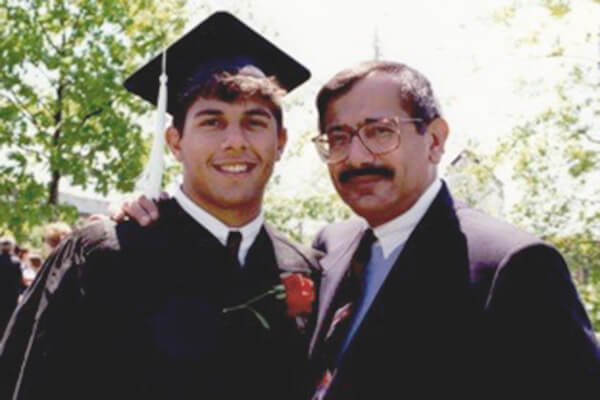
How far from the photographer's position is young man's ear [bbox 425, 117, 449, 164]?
260cm

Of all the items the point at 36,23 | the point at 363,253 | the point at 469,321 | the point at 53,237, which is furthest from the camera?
the point at 36,23

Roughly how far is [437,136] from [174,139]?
104cm

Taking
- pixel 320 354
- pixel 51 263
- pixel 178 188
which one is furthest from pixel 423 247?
pixel 51 263

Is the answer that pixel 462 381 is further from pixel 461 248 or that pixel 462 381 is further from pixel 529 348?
pixel 461 248

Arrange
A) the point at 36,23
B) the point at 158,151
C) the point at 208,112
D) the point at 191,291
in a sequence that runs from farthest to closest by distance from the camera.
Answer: the point at 36,23 → the point at 158,151 → the point at 208,112 → the point at 191,291

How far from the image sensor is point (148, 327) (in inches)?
92.5

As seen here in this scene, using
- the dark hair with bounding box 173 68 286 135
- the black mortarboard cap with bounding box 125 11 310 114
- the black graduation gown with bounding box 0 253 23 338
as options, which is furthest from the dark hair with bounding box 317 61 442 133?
the black graduation gown with bounding box 0 253 23 338

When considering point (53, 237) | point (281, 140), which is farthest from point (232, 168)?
point (53, 237)

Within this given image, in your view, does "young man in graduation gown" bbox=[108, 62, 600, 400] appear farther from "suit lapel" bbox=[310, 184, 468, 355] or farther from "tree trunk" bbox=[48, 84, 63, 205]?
"tree trunk" bbox=[48, 84, 63, 205]

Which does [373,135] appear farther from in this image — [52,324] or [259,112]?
[52,324]

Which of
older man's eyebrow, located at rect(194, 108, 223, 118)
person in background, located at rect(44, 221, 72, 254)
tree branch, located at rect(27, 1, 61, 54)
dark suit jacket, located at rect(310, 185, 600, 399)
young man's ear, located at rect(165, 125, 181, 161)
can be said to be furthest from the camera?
tree branch, located at rect(27, 1, 61, 54)

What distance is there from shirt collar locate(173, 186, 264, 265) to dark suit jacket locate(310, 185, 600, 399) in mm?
500

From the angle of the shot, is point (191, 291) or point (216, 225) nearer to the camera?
point (191, 291)

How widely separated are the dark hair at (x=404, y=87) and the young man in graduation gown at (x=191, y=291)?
242mm
